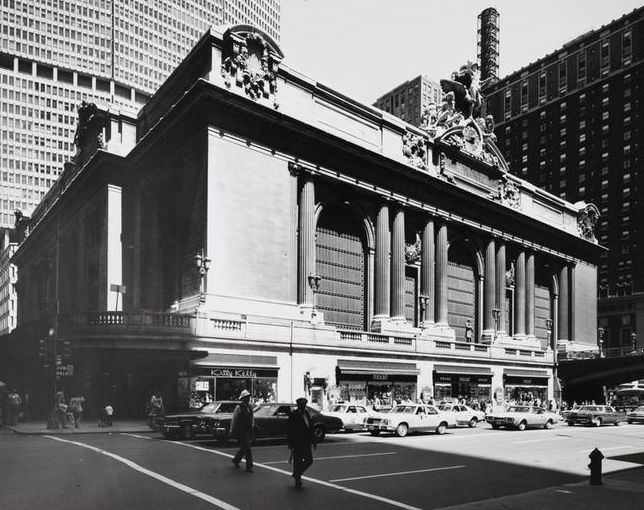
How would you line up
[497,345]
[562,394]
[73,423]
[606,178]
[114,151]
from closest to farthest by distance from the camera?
[73,423] < [114,151] < [497,345] < [562,394] < [606,178]

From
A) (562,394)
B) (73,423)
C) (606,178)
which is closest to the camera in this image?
(73,423)

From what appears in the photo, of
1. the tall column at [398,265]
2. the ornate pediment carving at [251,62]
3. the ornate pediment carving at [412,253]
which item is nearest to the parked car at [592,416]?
the tall column at [398,265]

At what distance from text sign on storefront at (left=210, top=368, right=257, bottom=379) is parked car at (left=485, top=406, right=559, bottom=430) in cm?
1221

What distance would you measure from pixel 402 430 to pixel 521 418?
794cm

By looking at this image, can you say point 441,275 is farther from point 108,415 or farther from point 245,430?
point 245,430

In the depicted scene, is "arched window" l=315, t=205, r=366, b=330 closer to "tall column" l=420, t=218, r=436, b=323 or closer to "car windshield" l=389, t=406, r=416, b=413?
"tall column" l=420, t=218, r=436, b=323

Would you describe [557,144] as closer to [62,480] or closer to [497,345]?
[497,345]

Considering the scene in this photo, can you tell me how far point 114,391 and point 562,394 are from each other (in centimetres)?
4303

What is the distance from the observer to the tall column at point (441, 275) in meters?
53.1

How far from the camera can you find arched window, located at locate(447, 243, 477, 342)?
5712 cm

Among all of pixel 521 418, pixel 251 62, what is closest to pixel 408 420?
pixel 521 418

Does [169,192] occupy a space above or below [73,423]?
above

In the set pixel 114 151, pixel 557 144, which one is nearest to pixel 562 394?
pixel 114 151

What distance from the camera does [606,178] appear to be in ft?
339
